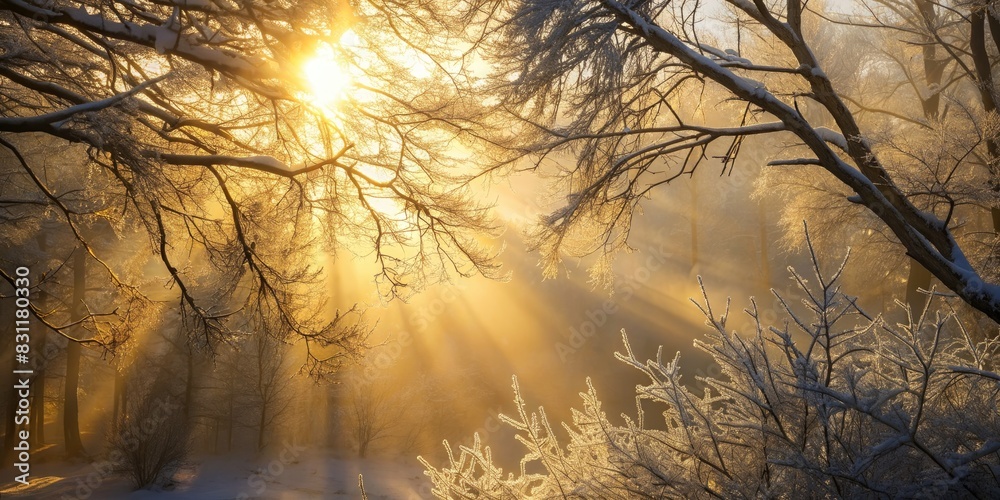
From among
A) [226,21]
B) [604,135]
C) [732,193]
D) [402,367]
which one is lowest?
[402,367]

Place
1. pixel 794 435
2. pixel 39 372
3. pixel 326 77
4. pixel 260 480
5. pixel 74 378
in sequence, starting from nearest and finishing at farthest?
pixel 794 435 → pixel 326 77 → pixel 260 480 → pixel 74 378 → pixel 39 372

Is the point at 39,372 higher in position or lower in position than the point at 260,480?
higher

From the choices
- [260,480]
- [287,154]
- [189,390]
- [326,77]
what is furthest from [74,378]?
[326,77]

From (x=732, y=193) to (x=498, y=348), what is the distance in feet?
53.6

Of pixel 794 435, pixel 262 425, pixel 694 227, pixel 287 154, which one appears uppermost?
pixel 694 227

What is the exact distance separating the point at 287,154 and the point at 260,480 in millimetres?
11000

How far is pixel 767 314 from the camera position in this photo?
20500 millimetres

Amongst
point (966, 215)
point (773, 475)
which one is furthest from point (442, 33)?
point (966, 215)

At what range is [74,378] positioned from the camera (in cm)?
1747

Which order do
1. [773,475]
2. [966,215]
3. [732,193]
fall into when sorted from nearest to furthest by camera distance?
[773,475] < [966,215] < [732,193]

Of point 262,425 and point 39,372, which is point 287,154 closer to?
point 262,425

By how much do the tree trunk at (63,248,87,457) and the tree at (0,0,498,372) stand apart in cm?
1197

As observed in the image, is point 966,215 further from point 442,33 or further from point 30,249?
point 30,249

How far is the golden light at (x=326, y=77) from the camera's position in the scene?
5953 millimetres
